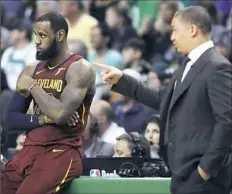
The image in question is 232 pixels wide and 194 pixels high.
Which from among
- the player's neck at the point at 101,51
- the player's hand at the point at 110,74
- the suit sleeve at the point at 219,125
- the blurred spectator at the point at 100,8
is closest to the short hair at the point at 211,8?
the player's neck at the point at 101,51

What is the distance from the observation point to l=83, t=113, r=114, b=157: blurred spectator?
8.95 m

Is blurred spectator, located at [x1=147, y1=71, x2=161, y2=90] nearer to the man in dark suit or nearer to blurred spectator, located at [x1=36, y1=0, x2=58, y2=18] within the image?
blurred spectator, located at [x1=36, y1=0, x2=58, y2=18]

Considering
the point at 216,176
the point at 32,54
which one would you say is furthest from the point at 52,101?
the point at 32,54

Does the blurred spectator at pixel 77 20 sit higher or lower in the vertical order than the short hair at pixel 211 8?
lower

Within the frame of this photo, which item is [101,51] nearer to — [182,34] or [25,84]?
[25,84]

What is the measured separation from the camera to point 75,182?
7.00 m

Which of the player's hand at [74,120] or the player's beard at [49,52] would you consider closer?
the player's hand at [74,120]

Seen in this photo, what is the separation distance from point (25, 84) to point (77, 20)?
7.00m

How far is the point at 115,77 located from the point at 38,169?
3.65 feet

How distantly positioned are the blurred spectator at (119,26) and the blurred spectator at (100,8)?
11.6 inches

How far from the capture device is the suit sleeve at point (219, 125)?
610 cm

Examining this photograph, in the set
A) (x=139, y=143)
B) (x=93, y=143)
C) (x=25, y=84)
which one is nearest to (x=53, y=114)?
(x=25, y=84)

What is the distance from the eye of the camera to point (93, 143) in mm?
9023

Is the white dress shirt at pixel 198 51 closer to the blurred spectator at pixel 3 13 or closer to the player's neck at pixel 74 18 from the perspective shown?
the player's neck at pixel 74 18
